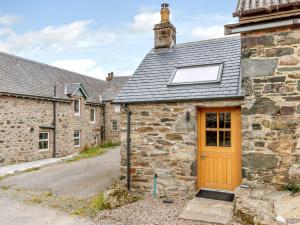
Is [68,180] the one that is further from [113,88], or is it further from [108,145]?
[113,88]

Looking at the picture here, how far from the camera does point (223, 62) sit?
8125 mm

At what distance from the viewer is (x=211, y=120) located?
744cm

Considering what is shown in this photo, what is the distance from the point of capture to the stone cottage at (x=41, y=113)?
1471 centimetres

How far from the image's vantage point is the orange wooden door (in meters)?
7.06

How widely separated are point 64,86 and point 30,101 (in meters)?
4.54

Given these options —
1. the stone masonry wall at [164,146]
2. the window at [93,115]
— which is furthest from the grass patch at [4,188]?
the window at [93,115]

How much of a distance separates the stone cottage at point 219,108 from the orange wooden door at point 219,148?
0.09 ft

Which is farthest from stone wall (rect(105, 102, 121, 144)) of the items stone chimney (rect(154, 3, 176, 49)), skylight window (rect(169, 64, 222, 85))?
skylight window (rect(169, 64, 222, 85))

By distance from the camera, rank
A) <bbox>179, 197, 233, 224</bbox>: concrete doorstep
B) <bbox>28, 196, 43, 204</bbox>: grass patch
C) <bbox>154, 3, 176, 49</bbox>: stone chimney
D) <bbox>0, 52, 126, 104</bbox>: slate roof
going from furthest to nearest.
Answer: <bbox>0, 52, 126, 104</bbox>: slate roof < <bbox>154, 3, 176, 49</bbox>: stone chimney < <bbox>28, 196, 43, 204</bbox>: grass patch < <bbox>179, 197, 233, 224</bbox>: concrete doorstep

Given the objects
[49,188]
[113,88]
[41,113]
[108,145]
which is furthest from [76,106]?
[49,188]

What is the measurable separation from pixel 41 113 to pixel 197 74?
12509 millimetres

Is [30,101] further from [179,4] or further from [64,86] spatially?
[179,4]

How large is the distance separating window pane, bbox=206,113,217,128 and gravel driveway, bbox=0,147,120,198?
4.38 meters

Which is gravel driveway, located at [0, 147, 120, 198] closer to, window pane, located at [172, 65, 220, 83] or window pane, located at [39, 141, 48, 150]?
window pane, located at [39, 141, 48, 150]
